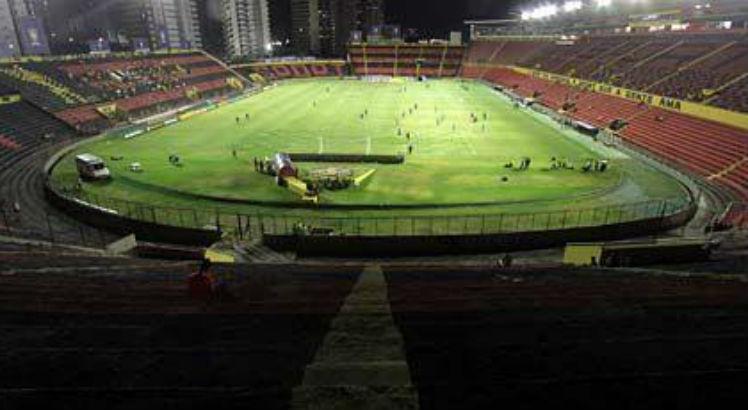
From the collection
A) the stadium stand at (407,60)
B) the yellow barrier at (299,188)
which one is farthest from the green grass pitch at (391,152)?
the stadium stand at (407,60)

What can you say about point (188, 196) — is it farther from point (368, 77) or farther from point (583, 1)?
point (583, 1)

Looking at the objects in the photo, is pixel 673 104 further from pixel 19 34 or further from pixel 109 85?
pixel 19 34

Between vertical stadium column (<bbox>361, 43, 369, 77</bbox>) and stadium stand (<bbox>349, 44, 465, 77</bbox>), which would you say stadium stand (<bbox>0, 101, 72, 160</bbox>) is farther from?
stadium stand (<bbox>349, 44, 465, 77</bbox>)

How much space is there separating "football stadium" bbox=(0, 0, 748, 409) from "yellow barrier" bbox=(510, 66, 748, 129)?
0.99ft

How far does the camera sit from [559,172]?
1767 inches

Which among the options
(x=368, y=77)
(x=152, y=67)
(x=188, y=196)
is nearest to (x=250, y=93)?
(x=152, y=67)

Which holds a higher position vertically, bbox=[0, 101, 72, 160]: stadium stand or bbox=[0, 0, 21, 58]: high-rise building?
bbox=[0, 0, 21, 58]: high-rise building

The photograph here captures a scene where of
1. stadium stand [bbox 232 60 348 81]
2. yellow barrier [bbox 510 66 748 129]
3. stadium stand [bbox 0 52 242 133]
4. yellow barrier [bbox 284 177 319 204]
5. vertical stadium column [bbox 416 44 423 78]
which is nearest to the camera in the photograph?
yellow barrier [bbox 284 177 319 204]

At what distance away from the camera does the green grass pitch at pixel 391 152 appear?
123 ft

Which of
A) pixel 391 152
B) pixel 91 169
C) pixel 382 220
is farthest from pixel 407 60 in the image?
pixel 382 220

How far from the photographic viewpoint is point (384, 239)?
94.3 ft

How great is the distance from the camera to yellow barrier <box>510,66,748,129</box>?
50.6 m

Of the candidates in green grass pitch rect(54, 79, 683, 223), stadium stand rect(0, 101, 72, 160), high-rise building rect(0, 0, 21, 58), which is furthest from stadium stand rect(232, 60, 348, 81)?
high-rise building rect(0, 0, 21, 58)

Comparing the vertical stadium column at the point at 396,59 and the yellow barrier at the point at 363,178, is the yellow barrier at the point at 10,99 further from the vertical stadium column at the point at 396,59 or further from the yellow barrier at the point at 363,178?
the vertical stadium column at the point at 396,59
